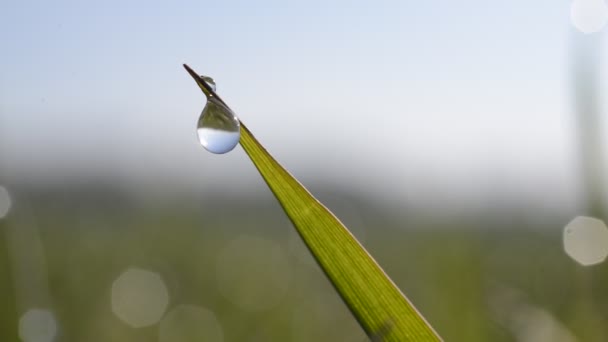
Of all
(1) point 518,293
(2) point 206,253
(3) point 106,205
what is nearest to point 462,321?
(1) point 518,293

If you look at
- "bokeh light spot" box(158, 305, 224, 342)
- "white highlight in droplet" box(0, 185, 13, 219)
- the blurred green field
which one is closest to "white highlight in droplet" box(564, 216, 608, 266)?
the blurred green field

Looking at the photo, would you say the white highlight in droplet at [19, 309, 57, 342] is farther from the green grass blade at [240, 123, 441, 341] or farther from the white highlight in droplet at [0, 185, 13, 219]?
the green grass blade at [240, 123, 441, 341]

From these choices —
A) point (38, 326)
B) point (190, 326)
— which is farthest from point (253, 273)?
point (38, 326)

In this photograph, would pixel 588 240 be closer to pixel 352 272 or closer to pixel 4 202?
pixel 352 272

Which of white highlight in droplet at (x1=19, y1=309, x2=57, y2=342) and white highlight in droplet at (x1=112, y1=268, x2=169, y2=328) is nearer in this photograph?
white highlight in droplet at (x1=19, y1=309, x2=57, y2=342)

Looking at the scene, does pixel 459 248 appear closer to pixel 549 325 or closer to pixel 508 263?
pixel 508 263
